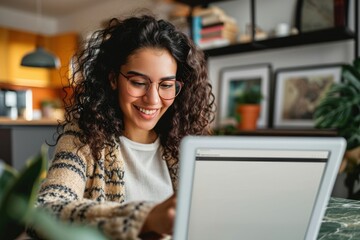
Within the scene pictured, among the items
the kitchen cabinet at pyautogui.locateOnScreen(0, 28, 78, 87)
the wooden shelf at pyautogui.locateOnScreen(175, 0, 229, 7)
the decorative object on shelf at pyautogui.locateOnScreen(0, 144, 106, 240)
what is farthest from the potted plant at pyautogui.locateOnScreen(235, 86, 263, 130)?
the kitchen cabinet at pyautogui.locateOnScreen(0, 28, 78, 87)

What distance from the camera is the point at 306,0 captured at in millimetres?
2967

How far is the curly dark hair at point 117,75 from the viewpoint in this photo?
3.93ft

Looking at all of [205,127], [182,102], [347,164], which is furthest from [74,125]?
[347,164]

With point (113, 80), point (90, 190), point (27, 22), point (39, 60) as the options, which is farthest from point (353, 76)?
point (27, 22)

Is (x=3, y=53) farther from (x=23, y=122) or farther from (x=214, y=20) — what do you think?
(x=214, y=20)

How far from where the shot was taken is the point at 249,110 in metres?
3.09

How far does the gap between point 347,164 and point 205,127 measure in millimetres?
1118

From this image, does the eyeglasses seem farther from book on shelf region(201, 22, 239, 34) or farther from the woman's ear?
book on shelf region(201, 22, 239, 34)

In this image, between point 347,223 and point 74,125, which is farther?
point 74,125

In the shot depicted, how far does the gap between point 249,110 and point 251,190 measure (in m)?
2.53

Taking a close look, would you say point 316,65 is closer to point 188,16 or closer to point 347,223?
point 188,16

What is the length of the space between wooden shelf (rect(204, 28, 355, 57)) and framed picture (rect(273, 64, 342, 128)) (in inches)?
7.9

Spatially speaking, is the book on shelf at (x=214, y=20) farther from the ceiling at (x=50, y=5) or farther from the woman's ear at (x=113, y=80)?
the ceiling at (x=50, y=5)

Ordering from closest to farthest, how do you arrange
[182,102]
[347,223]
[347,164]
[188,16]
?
[347,223] → [182,102] → [347,164] → [188,16]
